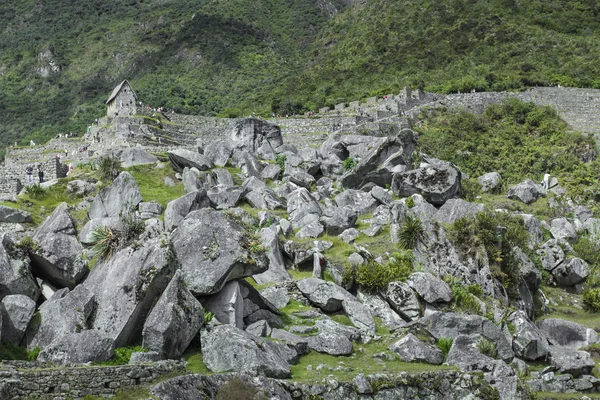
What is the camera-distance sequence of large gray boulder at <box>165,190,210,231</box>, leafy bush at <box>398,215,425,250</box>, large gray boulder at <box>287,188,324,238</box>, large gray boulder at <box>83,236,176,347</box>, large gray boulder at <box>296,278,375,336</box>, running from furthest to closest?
large gray boulder at <box>287,188,324,238</box> < large gray boulder at <box>165,190,210,231</box> < leafy bush at <box>398,215,425,250</box> < large gray boulder at <box>296,278,375,336</box> < large gray boulder at <box>83,236,176,347</box>

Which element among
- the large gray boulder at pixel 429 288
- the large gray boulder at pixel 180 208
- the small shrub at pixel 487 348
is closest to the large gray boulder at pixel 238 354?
the small shrub at pixel 487 348

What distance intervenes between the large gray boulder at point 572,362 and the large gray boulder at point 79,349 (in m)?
19.8

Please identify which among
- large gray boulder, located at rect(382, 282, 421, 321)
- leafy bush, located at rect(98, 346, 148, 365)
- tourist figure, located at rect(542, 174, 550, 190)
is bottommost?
tourist figure, located at rect(542, 174, 550, 190)

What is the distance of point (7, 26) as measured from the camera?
15888 cm

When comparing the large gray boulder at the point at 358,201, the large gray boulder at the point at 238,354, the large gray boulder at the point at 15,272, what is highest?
the large gray boulder at the point at 15,272

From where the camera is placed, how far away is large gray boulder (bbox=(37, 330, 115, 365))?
20953 millimetres

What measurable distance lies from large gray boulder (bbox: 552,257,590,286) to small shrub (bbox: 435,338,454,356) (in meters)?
16.3

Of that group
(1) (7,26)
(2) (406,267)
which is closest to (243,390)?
(2) (406,267)

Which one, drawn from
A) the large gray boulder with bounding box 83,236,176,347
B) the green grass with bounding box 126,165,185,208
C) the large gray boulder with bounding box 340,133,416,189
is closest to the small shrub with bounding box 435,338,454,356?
the large gray boulder with bounding box 83,236,176,347

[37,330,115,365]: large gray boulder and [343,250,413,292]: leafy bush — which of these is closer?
[37,330,115,365]: large gray boulder

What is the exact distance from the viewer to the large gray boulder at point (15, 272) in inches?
936

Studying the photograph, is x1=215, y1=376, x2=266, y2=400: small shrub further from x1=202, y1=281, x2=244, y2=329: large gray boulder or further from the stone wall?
x1=202, y1=281, x2=244, y2=329: large gray boulder

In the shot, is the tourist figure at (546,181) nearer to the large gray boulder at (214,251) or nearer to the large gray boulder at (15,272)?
the large gray boulder at (214,251)

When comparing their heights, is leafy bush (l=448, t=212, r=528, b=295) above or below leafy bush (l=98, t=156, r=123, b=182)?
below
